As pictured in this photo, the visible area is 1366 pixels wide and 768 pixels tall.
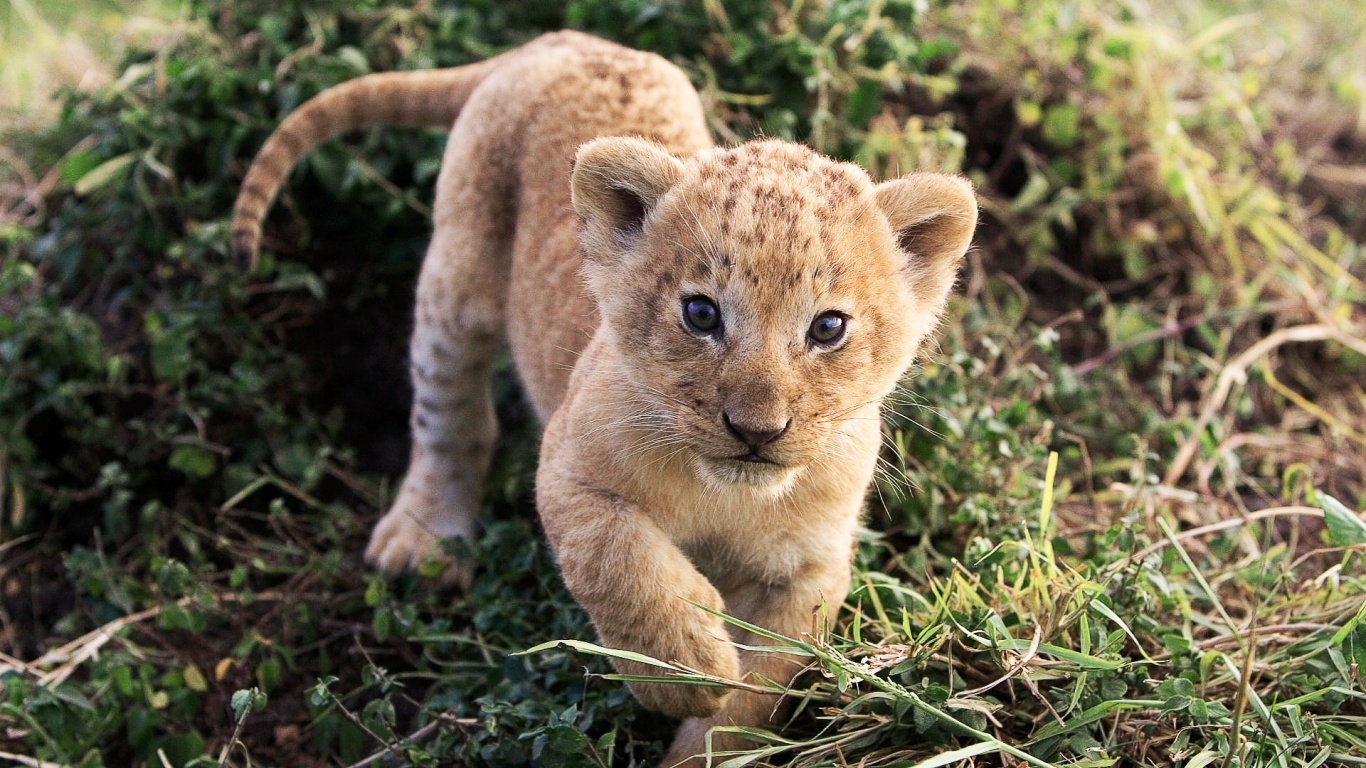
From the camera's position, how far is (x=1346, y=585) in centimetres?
386

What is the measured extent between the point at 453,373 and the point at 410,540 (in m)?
0.67

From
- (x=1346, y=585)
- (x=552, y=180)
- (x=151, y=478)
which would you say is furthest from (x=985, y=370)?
(x=151, y=478)

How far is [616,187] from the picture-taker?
131 inches

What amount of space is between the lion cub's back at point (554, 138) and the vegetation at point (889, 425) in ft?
2.28

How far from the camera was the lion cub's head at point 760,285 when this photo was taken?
2.98 m

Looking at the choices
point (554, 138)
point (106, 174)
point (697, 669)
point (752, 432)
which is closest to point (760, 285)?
point (752, 432)

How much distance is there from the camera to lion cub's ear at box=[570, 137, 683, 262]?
10.7ft

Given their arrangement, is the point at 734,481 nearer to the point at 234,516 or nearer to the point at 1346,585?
the point at 1346,585

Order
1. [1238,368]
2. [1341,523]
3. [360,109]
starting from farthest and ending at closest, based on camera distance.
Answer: [1238,368]
[360,109]
[1341,523]

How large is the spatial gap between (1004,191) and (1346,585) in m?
3.02

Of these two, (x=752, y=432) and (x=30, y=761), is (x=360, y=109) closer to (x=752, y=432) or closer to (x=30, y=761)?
(x=30, y=761)

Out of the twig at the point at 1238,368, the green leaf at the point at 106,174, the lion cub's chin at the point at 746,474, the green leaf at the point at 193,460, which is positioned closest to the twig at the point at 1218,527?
the twig at the point at 1238,368

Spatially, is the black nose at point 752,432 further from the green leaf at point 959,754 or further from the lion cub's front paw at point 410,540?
the lion cub's front paw at point 410,540

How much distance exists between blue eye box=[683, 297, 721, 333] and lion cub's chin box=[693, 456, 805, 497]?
12.7 inches
